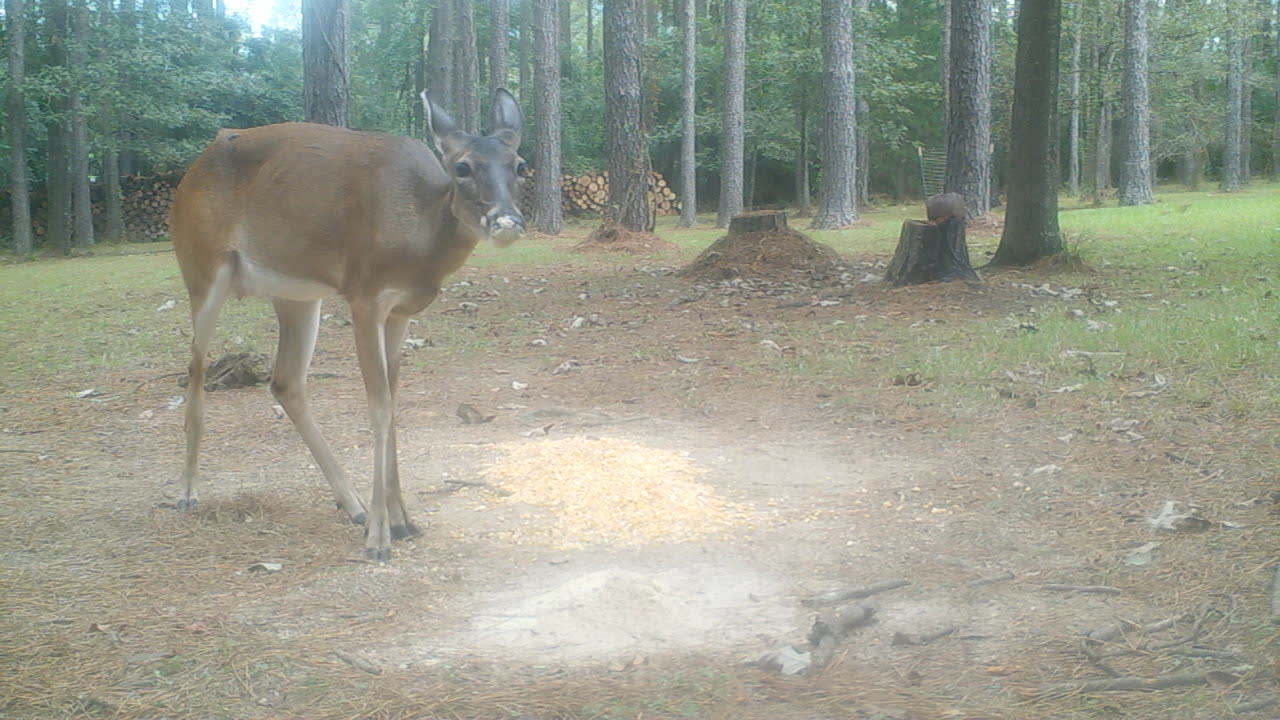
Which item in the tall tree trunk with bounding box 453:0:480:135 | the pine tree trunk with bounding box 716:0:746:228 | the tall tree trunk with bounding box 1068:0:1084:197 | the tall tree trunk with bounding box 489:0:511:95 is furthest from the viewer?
the tall tree trunk with bounding box 1068:0:1084:197

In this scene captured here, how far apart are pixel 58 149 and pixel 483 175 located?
2127 centimetres

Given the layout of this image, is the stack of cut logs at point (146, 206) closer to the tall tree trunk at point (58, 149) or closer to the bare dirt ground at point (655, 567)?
the tall tree trunk at point (58, 149)

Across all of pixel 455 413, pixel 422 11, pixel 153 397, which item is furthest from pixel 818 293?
pixel 422 11

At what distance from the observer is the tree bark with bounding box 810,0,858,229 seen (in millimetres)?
20344

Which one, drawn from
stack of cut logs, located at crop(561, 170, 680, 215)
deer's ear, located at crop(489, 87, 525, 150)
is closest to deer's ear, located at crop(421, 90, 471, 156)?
deer's ear, located at crop(489, 87, 525, 150)

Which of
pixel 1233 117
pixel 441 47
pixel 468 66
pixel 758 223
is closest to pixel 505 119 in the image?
pixel 758 223

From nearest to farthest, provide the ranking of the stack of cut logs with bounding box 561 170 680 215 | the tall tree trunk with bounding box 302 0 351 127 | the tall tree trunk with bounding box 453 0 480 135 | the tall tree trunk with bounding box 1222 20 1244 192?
the tall tree trunk with bounding box 302 0 351 127 < the tall tree trunk with bounding box 453 0 480 135 < the stack of cut logs with bounding box 561 170 680 215 < the tall tree trunk with bounding box 1222 20 1244 192

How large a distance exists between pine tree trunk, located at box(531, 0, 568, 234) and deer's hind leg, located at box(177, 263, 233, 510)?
1690cm

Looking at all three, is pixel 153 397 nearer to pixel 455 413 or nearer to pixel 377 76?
pixel 455 413

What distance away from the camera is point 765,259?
12.8m

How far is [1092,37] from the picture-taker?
33.5 meters

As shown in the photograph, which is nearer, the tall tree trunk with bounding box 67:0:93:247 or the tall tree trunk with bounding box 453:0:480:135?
the tall tree trunk with bounding box 67:0:93:247

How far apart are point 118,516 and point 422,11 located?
31767 mm

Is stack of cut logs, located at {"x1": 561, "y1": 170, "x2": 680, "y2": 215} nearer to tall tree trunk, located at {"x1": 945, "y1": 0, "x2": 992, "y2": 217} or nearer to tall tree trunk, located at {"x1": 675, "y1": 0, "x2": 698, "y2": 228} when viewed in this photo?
tall tree trunk, located at {"x1": 675, "y1": 0, "x2": 698, "y2": 228}
